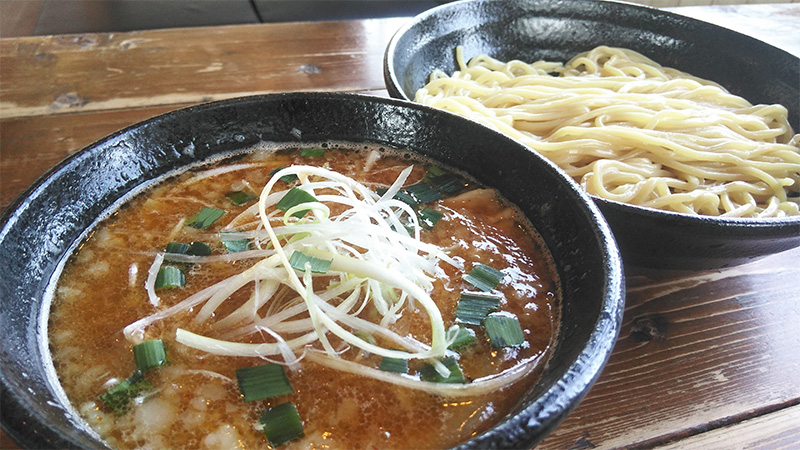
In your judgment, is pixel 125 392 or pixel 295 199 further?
pixel 295 199

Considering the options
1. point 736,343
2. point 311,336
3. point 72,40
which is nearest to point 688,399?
point 736,343

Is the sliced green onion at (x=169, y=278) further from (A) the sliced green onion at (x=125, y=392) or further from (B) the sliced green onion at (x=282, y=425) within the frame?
(B) the sliced green onion at (x=282, y=425)

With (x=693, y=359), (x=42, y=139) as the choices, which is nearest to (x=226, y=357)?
(x=693, y=359)

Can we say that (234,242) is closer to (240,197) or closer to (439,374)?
(240,197)

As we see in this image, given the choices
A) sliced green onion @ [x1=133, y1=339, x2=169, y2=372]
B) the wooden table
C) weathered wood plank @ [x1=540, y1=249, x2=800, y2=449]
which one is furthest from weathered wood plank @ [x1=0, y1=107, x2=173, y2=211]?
weathered wood plank @ [x1=540, y1=249, x2=800, y2=449]

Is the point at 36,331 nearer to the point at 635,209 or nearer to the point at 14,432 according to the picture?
the point at 14,432

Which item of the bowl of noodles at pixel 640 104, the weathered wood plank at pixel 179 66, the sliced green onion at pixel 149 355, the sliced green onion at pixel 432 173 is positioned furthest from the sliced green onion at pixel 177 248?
the weathered wood plank at pixel 179 66

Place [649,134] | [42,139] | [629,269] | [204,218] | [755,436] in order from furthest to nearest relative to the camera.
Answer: [42,139] → [649,134] → [629,269] → [204,218] → [755,436]
